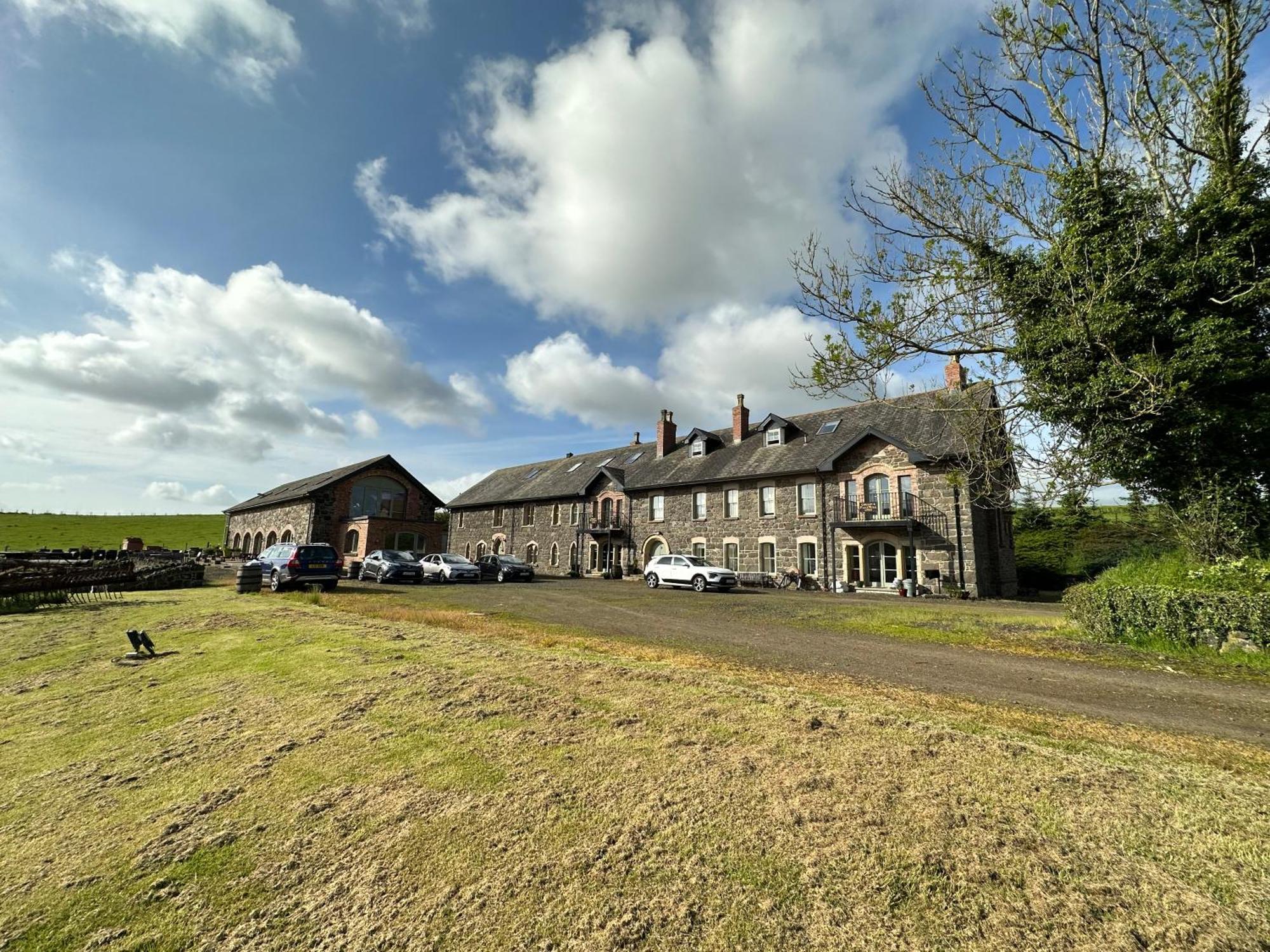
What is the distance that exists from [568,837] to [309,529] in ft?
123

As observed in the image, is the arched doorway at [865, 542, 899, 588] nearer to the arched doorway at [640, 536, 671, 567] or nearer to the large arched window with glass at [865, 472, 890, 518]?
the large arched window with glass at [865, 472, 890, 518]

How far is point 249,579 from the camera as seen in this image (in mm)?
18125

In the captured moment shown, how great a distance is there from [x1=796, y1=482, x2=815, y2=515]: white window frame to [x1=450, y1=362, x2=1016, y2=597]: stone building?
0.07m

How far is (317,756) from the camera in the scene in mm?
4152

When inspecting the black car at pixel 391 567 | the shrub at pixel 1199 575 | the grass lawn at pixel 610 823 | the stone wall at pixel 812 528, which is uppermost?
the stone wall at pixel 812 528

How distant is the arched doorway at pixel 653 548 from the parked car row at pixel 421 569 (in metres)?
5.04

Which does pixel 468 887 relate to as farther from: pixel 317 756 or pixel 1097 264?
pixel 1097 264

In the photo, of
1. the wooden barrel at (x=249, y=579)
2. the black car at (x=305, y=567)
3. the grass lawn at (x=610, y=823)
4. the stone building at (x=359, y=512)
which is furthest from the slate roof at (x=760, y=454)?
the wooden barrel at (x=249, y=579)

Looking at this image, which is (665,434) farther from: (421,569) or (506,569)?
(421,569)

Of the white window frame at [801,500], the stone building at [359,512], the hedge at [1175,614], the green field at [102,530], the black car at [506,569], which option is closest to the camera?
the hedge at [1175,614]

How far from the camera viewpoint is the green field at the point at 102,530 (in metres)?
58.0

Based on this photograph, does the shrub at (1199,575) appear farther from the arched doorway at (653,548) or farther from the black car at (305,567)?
the black car at (305,567)

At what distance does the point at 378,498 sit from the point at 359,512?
1.48 m

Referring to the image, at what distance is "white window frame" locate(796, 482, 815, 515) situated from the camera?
25672mm
